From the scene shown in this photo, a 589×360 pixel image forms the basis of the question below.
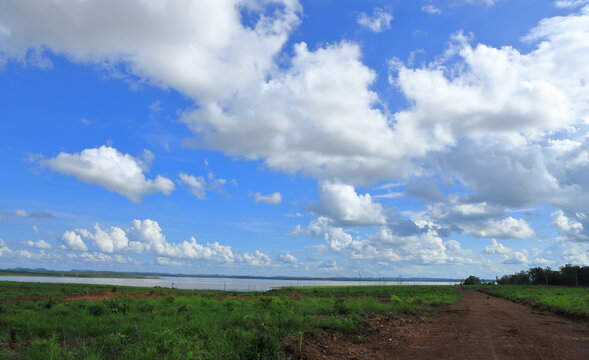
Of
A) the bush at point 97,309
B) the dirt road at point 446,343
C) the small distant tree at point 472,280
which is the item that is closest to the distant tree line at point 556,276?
the small distant tree at point 472,280

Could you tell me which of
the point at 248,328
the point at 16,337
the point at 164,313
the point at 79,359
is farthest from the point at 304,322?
the point at 16,337

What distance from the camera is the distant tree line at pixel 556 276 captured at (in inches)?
3962

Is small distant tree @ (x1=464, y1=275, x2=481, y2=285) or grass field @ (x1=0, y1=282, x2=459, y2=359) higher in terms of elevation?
grass field @ (x1=0, y1=282, x2=459, y2=359)

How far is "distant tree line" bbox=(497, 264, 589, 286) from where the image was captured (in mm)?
100625

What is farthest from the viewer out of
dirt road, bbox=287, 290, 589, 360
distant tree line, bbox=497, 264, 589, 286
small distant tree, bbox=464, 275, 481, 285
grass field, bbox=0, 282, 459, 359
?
small distant tree, bbox=464, 275, 481, 285

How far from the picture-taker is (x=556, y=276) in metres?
112

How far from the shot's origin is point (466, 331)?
15.2 metres

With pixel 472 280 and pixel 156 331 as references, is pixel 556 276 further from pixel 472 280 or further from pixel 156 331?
pixel 156 331

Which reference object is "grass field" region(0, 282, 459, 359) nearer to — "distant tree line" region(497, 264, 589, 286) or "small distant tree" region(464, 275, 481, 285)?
"distant tree line" region(497, 264, 589, 286)

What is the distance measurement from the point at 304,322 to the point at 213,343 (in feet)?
13.6

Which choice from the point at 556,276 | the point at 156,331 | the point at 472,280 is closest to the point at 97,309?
the point at 156,331

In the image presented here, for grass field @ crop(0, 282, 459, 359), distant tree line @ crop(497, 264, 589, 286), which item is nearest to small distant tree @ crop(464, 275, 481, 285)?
distant tree line @ crop(497, 264, 589, 286)

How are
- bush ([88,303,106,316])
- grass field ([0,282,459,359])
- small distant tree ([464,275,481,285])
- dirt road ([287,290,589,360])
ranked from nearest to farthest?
grass field ([0,282,459,359]), dirt road ([287,290,589,360]), bush ([88,303,106,316]), small distant tree ([464,275,481,285])

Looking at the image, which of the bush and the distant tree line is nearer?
the bush
